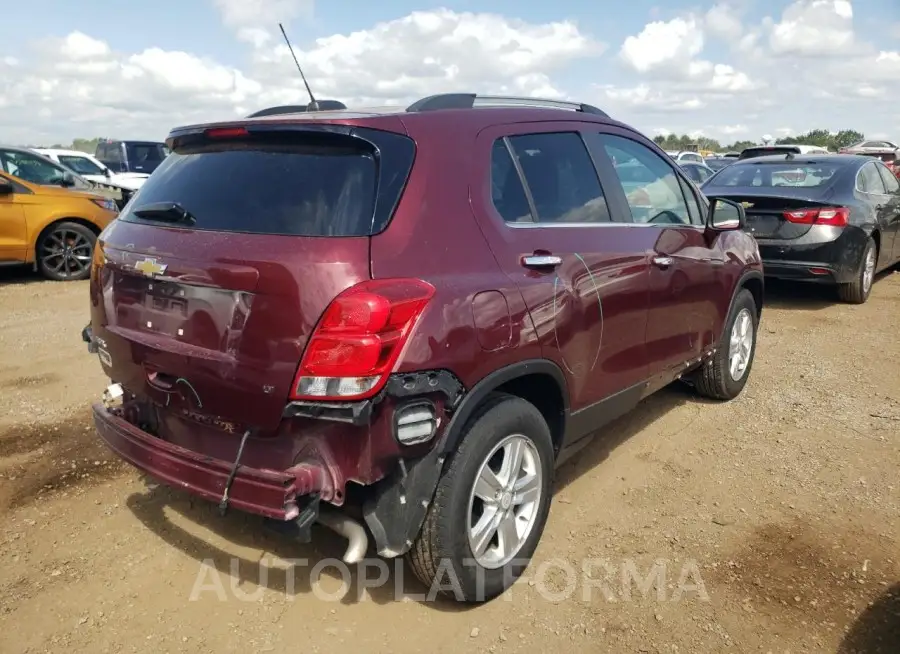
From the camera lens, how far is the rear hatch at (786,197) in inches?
294

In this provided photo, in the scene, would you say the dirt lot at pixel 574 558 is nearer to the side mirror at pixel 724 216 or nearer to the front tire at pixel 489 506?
the front tire at pixel 489 506

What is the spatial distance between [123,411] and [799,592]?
111 inches

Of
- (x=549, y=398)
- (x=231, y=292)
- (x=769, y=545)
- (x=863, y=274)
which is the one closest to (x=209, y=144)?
(x=231, y=292)

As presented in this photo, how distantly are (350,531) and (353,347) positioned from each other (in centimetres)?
70

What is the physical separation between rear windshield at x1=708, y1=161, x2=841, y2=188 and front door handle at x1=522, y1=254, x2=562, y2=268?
19.9 ft

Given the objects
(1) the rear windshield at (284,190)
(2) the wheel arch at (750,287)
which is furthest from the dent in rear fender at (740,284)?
(1) the rear windshield at (284,190)

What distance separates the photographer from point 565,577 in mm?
3020

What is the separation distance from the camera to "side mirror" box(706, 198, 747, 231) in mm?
4320

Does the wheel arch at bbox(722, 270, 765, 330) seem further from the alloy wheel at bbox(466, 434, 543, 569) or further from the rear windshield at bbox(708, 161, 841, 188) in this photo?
the rear windshield at bbox(708, 161, 841, 188)

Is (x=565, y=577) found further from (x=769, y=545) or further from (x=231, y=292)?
(x=231, y=292)

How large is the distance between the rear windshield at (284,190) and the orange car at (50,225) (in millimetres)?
6460

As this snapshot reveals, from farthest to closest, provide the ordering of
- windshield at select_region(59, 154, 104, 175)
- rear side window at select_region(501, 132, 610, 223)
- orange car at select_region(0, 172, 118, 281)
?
windshield at select_region(59, 154, 104, 175)
orange car at select_region(0, 172, 118, 281)
rear side window at select_region(501, 132, 610, 223)

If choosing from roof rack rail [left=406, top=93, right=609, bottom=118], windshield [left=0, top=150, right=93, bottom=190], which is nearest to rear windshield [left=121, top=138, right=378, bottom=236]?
roof rack rail [left=406, top=93, right=609, bottom=118]

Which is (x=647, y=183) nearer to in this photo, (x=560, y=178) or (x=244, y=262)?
(x=560, y=178)
